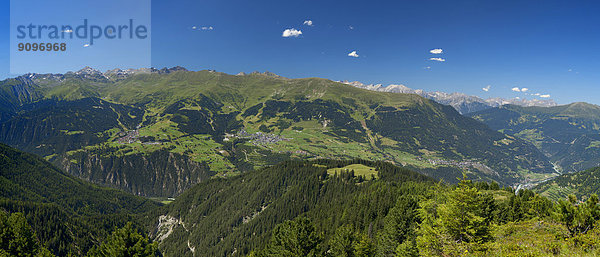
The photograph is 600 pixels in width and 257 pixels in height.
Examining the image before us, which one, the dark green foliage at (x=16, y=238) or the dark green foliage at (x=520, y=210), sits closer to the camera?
the dark green foliage at (x=16, y=238)

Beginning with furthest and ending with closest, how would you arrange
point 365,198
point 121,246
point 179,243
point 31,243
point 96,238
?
point 179,243 < point 96,238 < point 365,198 < point 31,243 < point 121,246

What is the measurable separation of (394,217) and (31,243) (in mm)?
72719

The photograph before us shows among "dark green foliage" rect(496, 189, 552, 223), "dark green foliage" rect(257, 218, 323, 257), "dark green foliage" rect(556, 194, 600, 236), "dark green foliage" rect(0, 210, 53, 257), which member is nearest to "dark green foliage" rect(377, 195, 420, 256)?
"dark green foliage" rect(257, 218, 323, 257)

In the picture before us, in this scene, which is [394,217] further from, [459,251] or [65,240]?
[65,240]

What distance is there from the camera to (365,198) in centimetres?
10212

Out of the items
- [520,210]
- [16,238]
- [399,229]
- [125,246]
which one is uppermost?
[125,246]

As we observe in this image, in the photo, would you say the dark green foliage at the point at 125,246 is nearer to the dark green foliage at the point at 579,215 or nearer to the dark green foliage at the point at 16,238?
the dark green foliage at the point at 16,238

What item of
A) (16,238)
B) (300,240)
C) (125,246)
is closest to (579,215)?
(300,240)

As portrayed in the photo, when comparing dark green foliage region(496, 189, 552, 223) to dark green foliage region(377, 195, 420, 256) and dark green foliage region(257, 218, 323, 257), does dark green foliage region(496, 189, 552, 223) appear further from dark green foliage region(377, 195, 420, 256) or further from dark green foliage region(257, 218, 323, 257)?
dark green foliage region(257, 218, 323, 257)

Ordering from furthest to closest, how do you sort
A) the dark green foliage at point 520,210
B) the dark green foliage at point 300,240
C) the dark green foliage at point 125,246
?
the dark green foliage at point 520,210
the dark green foliage at point 300,240
the dark green foliage at point 125,246

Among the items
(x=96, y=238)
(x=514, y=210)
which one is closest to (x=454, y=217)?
(x=514, y=210)

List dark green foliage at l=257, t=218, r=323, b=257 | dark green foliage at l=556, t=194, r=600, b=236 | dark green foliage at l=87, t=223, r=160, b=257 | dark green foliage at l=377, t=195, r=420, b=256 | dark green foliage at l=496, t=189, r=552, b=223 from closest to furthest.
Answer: dark green foliage at l=556, t=194, r=600, b=236, dark green foliage at l=87, t=223, r=160, b=257, dark green foliage at l=257, t=218, r=323, b=257, dark green foliage at l=377, t=195, r=420, b=256, dark green foliage at l=496, t=189, r=552, b=223

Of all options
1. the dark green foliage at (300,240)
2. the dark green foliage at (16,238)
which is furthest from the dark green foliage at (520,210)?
the dark green foliage at (16,238)

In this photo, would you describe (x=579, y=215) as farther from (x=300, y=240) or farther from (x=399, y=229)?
(x=300, y=240)
